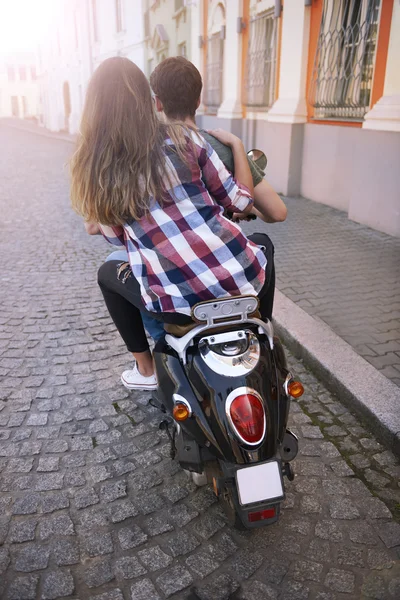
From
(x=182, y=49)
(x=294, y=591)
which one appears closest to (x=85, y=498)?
(x=294, y=591)

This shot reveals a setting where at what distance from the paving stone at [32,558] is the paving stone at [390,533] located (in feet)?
4.35

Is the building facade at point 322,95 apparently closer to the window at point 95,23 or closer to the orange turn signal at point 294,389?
the orange turn signal at point 294,389

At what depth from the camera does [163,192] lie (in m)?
2.12

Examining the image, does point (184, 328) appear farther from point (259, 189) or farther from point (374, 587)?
point (374, 587)

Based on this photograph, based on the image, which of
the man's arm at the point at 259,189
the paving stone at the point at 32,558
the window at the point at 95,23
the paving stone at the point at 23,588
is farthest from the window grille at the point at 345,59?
the window at the point at 95,23

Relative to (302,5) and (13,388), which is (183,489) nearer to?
(13,388)

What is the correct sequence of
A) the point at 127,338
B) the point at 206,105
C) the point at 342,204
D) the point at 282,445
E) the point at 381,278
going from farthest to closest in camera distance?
the point at 206,105 < the point at 342,204 < the point at 381,278 < the point at 127,338 < the point at 282,445

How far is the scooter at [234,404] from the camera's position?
1963 mm

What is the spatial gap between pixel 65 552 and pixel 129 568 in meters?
0.27

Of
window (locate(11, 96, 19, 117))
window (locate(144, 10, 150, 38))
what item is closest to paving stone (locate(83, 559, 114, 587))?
window (locate(144, 10, 150, 38))

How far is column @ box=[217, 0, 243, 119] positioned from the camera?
11.8 meters

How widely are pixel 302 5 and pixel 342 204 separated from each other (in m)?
3.25

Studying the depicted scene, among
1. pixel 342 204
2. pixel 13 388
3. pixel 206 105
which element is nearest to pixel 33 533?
pixel 13 388

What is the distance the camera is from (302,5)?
8641mm
